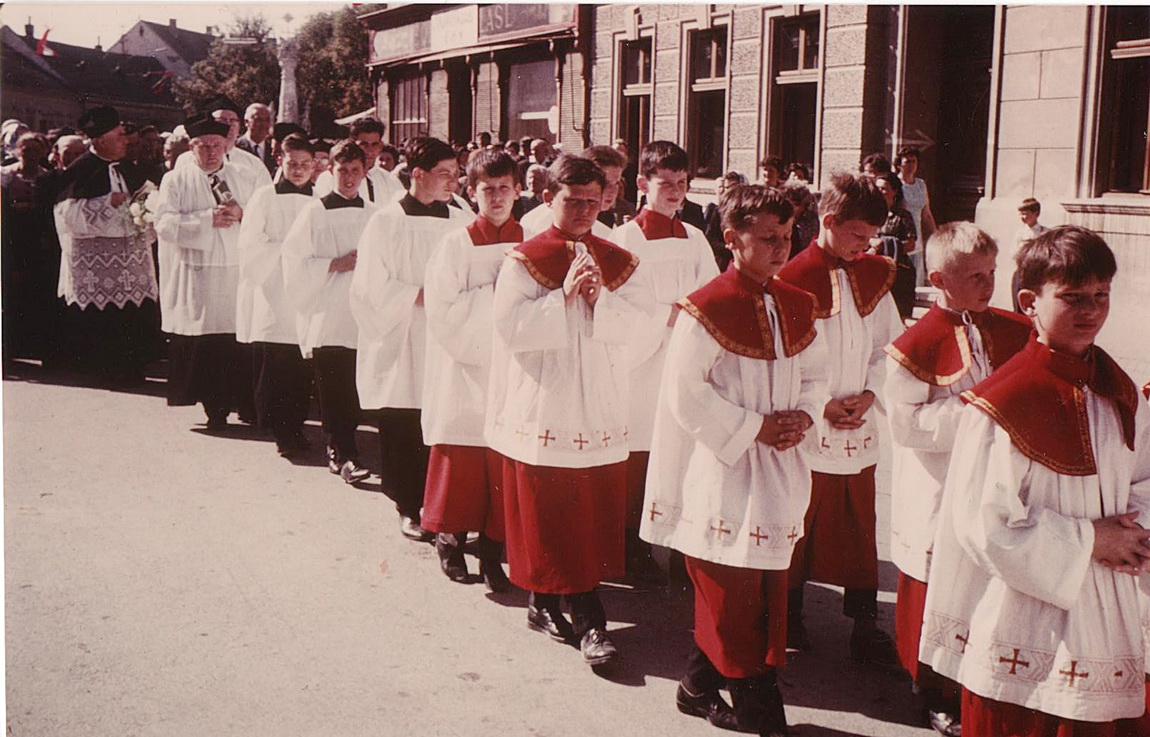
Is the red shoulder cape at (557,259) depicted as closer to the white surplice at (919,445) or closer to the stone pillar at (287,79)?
the white surplice at (919,445)

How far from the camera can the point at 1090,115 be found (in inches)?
363

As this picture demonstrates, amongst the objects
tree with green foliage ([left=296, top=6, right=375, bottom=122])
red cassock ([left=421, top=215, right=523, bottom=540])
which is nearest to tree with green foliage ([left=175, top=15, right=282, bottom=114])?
red cassock ([left=421, top=215, right=523, bottom=540])

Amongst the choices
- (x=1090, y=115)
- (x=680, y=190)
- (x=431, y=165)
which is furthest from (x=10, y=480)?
(x=1090, y=115)

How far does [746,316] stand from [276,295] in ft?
15.5

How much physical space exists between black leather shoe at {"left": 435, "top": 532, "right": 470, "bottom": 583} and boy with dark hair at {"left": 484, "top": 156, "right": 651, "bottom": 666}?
772 millimetres

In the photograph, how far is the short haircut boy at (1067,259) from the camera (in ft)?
8.55

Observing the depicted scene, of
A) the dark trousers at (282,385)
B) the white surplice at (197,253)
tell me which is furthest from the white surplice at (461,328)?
the white surplice at (197,253)

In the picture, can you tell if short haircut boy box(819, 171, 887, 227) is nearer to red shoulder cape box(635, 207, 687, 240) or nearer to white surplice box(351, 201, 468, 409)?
red shoulder cape box(635, 207, 687, 240)

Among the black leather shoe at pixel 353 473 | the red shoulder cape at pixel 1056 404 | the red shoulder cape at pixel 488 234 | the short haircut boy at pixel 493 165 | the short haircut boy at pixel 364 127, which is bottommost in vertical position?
the black leather shoe at pixel 353 473

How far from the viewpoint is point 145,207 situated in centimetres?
908

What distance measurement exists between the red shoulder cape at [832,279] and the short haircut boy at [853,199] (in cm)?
16

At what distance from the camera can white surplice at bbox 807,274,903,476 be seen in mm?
4113

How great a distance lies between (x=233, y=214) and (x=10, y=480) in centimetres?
249

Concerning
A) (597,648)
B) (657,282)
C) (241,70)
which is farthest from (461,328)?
(241,70)
